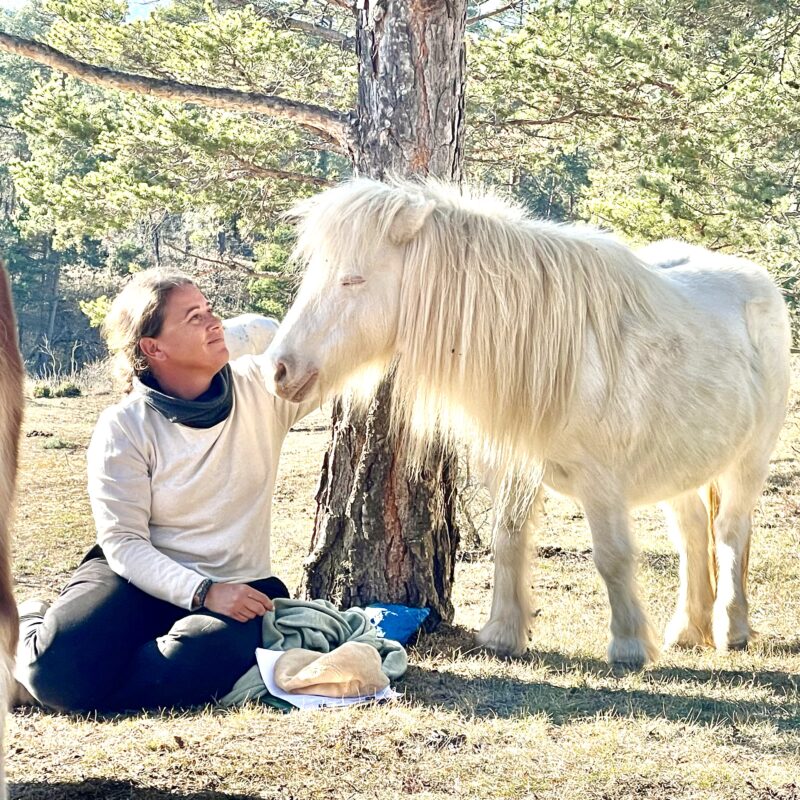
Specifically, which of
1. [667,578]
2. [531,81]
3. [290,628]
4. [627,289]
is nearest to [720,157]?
[531,81]

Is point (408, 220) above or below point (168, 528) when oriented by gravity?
above

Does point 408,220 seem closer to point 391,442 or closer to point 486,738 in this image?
point 391,442

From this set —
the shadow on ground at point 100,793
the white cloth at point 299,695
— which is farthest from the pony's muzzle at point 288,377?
the shadow on ground at point 100,793

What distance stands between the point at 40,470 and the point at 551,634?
6.50 metres

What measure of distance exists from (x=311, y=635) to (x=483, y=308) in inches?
50.9

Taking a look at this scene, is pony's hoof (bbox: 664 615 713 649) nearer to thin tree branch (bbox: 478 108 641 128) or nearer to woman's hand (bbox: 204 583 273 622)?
woman's hand (bbox: 204 583 273 622)

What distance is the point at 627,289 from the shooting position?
3756 mm

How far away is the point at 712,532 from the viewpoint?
4.77 metres

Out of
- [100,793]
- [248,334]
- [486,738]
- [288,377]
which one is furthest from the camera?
[248,334]

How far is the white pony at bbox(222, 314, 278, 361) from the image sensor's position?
12.3ft

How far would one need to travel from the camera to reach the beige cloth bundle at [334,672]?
312cm

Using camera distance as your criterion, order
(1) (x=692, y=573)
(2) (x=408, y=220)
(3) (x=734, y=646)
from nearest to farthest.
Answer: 1. (2) (x=408, y=220)
2. (3) (x=734, y=646)
3. (1) (x=692, y=573)

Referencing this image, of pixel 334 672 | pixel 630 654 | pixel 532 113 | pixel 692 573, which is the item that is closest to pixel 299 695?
pixel 334 672

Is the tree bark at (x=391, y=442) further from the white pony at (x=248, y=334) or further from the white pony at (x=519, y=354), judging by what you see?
the white pony at (x=248, y=334)
